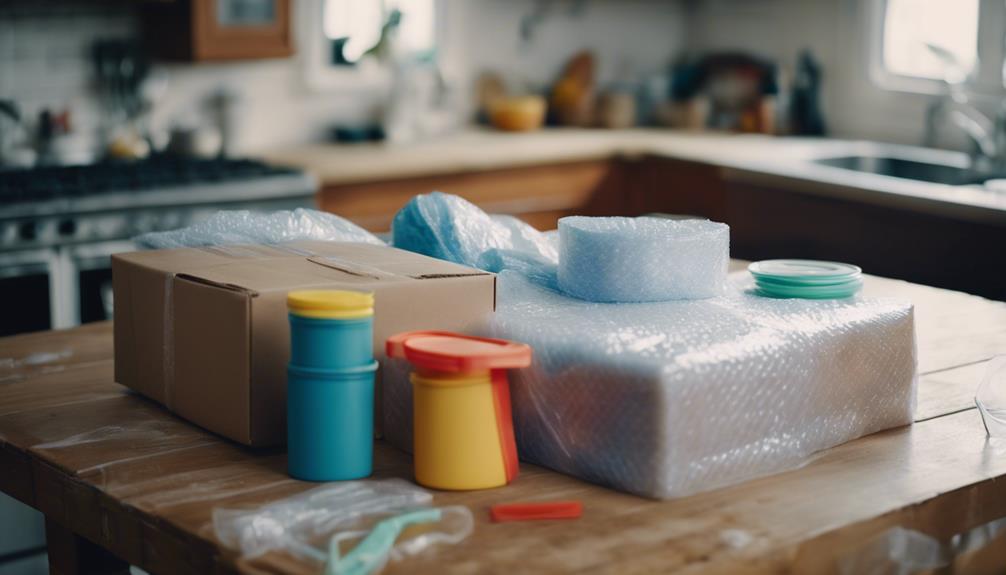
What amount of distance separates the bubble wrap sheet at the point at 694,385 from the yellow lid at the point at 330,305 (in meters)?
0.18

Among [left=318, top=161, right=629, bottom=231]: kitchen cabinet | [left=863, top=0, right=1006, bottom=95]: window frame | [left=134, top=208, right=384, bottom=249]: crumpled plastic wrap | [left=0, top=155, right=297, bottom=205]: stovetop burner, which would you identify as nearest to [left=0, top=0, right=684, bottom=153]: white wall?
[left=0, top=155, right=297, bottom=205]: stovetop burner

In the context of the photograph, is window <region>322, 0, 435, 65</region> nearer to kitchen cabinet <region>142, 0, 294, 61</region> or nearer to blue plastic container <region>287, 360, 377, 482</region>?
kitchen cabinet <region>142, 0, 294, 61</region>

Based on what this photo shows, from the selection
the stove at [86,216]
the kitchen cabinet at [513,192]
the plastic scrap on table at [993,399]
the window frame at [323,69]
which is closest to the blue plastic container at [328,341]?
the plastic scrap on table at [993,399]

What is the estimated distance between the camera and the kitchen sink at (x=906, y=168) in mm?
4254

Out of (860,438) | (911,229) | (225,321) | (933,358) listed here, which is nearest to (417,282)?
(225,321)

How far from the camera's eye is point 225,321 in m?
1.49

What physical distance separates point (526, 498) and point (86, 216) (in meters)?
2.56

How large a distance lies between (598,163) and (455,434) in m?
3.45

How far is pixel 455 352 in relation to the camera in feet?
4.50

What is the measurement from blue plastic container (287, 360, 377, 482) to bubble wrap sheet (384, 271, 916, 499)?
13 centimetres

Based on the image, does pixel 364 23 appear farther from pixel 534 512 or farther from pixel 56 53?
pixel 534 512

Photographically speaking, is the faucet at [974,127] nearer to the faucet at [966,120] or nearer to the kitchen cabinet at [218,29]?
the faucet at [966,120]

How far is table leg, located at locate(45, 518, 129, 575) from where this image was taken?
1639 millimetres

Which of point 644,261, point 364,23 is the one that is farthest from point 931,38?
point 644,261
